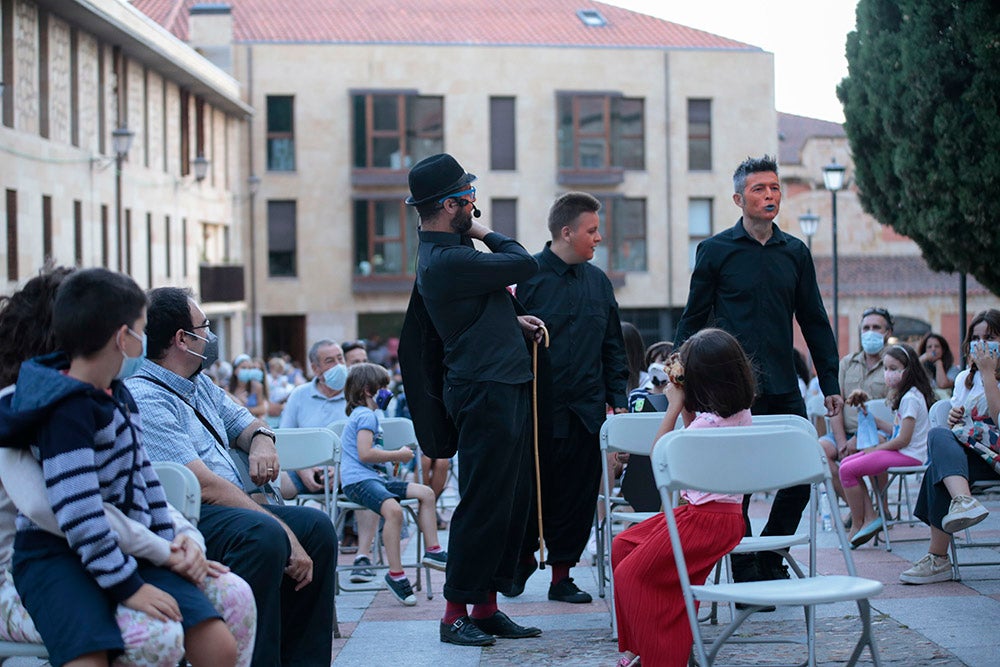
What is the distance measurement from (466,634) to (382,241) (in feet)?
118

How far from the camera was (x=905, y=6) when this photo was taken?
1562 cm

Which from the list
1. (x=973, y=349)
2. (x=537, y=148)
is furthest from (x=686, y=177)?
(x=973, y=349)

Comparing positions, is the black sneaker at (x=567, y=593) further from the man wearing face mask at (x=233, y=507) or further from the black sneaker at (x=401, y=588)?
the man wearing face mask at (x=233, y=507)

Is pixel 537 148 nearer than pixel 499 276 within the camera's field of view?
No

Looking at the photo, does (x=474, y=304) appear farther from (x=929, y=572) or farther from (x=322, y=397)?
(x=322, y=397)

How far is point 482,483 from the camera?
6.39 m

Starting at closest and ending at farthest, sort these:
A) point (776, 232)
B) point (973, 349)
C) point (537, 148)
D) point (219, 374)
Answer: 1. point (776, 232)
2. point (973, 349)
3. point (219, 374)
4. point (537, 148)

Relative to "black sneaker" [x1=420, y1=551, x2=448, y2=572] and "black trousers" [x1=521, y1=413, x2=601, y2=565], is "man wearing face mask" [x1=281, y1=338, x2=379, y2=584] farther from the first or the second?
"black trousers" [x1=521, y1=413, x2=601, y2=565]

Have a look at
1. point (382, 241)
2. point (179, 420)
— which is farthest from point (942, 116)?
point (382, 241)

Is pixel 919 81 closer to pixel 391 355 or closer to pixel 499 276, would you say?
pixel 499 276

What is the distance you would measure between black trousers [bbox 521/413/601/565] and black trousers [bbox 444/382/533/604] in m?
1.07

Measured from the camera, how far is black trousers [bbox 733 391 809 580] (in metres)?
6.89

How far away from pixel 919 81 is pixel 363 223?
27.7 meters

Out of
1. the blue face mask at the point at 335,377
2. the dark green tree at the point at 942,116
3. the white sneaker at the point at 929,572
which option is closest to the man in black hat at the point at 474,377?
the white sneaker at the point at 929,572
